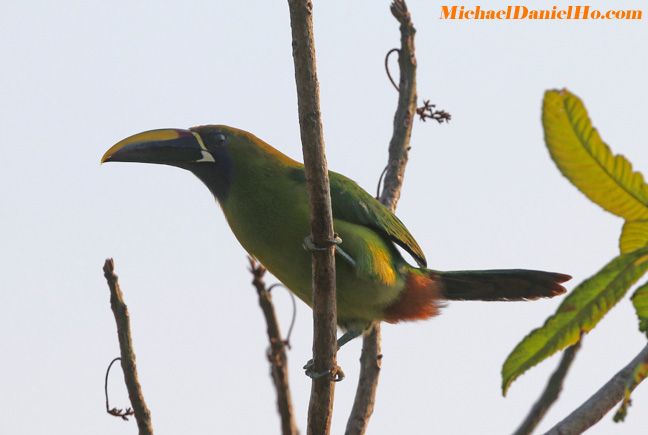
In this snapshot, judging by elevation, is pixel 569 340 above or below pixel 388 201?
below

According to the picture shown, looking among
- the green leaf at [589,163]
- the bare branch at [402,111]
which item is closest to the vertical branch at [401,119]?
the bare branch at [402,111]

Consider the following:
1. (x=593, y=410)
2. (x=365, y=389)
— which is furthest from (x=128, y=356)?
(x=593, y=410)

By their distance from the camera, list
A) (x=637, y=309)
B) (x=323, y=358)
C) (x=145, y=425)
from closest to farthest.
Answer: (x=637, y=309)
(x=145, y=425)
(x=323, y=358)

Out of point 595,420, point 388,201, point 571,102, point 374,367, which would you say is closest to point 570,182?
point 571,102

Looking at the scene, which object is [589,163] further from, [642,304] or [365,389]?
[365,389]

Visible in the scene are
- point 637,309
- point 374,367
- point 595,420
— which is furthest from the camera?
point 374,367

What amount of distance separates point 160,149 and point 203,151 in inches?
8.5

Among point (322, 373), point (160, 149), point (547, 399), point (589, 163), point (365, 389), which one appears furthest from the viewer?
point (160, 149)

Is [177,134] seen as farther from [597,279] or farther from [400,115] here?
[597,279]

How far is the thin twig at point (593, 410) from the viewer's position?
7.36ft

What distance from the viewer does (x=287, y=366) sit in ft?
7.90

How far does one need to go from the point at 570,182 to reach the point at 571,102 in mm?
108

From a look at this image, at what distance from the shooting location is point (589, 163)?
1205 millimetres

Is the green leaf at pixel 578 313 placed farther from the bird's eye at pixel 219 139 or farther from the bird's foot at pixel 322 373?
the bird's eye at pixel 219 139
